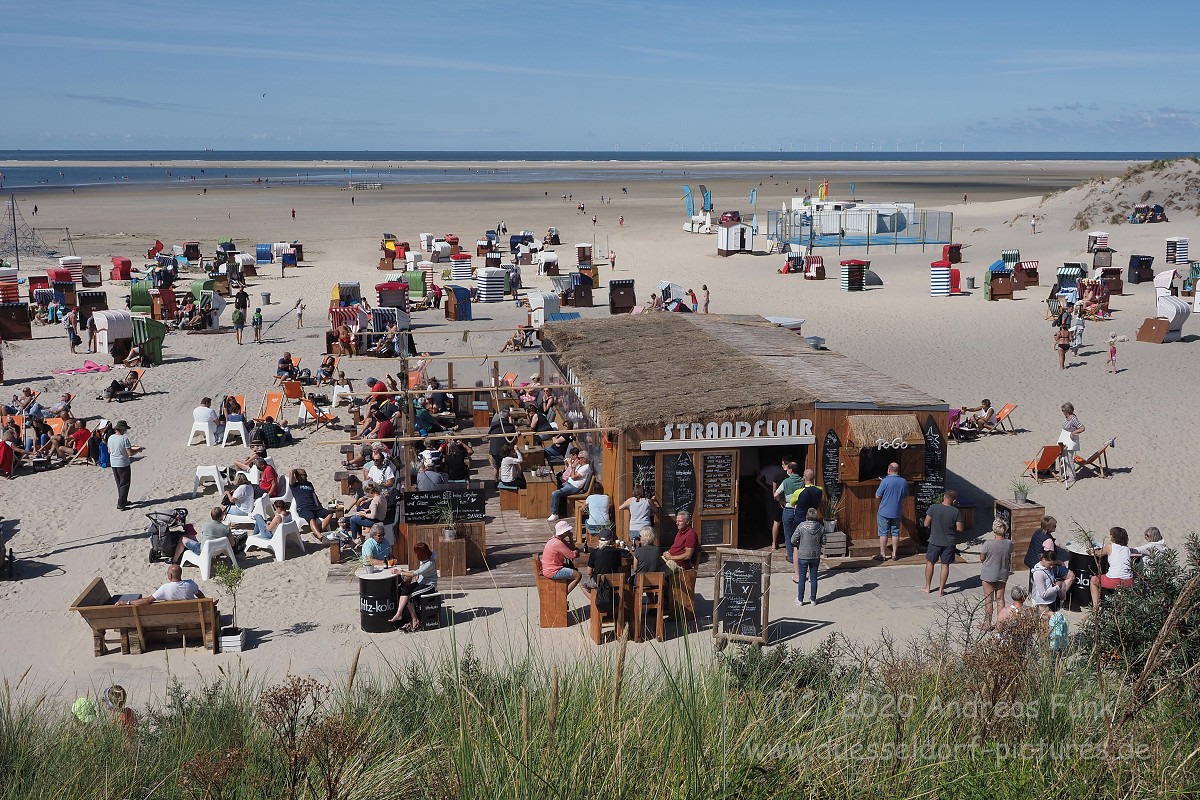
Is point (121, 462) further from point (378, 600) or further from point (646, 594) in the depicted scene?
point (646, 594)

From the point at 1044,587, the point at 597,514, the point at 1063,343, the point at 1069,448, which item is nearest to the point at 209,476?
the point at 597,514

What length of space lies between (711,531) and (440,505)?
281 centimetres

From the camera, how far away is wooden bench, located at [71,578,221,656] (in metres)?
8.88

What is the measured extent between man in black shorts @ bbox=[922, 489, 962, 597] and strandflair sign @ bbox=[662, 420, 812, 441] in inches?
63.4

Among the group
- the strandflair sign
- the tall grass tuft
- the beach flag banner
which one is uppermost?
the beach flag banner

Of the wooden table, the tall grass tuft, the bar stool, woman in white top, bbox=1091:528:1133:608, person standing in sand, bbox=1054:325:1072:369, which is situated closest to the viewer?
the tall grass tuft

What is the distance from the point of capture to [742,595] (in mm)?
8992

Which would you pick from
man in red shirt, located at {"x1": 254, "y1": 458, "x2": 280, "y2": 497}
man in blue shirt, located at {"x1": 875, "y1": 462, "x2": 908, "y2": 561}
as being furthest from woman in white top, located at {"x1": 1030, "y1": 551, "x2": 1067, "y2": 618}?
man in red shirt, located at {"x1": 254, "y1": 458, "x2": 280, "y2": 497}

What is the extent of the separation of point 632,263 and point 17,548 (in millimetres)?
29495

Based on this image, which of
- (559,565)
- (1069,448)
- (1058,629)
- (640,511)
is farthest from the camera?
(1069,448)

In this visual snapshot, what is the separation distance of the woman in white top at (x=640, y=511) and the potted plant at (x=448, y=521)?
168 centimetres

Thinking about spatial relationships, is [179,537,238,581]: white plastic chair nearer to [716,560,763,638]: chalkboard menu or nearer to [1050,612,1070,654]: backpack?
[716,560,763,638]: chalkboard menu

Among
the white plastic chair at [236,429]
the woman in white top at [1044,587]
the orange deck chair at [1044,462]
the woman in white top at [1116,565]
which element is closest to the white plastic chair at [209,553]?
the white plastic chair at [236,429]

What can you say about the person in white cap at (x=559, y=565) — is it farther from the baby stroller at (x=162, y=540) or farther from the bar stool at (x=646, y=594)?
the baby stroller at (x=162, y=540)
